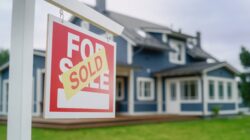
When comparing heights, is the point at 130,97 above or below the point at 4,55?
below

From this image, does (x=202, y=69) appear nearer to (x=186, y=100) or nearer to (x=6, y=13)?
(x=186, y=100)

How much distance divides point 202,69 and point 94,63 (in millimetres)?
12994

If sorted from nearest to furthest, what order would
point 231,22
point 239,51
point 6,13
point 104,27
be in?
1. point 6,13
2. point 104,27
3. point 239,51
4. point 231,22

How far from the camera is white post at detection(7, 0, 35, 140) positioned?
1645 millimetres

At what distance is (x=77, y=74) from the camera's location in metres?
2.10

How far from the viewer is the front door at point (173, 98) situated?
632 inches

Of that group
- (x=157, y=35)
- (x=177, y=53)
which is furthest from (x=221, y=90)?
(x=157, y=35)

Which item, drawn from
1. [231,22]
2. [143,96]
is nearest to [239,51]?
[231,22]

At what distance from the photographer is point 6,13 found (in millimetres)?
2211

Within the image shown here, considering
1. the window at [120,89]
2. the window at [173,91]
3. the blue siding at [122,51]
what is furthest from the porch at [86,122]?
the blue siding at [122,51]

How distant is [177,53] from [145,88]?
381 cm

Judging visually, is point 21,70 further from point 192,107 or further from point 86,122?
point 192,107

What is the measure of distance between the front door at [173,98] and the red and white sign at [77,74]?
13853 millimetres

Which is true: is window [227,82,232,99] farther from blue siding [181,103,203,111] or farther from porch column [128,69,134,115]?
porch column [128,69,134,115]
